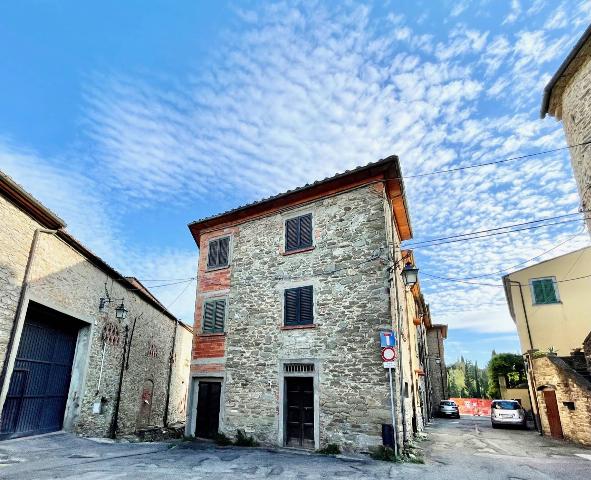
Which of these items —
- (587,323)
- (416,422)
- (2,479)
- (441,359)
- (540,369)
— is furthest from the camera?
(441,359)

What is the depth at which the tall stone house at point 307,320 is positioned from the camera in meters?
10.2

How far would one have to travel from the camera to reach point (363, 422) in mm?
9750

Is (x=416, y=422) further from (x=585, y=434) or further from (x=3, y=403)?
(x=3, y=403)

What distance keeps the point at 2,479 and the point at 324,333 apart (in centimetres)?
781

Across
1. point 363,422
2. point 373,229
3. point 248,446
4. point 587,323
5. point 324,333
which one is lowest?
point 248,446

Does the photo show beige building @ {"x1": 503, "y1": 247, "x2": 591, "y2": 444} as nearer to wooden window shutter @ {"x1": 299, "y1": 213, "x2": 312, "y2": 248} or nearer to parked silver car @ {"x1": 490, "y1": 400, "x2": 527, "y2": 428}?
parked silver car @ {"x1": 490, "y1": 400, "x2": 527, "y2": 428}

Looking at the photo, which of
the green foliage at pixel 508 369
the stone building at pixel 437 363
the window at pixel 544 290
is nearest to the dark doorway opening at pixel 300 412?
the window at pixel 544 290

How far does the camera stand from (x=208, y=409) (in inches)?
496

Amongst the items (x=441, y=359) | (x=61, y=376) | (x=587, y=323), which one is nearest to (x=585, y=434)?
(x=587, y=323)

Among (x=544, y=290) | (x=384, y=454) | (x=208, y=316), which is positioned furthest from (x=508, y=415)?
(x=208, y=316)

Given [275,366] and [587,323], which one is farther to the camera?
[587,323]

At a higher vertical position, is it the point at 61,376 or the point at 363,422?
the point at 61,376

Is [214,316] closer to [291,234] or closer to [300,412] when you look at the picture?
[291,234]

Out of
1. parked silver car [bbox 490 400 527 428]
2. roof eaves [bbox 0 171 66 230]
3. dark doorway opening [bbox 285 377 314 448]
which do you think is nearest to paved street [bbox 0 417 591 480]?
dark doorway opening [bbox 285 377 314 448]
